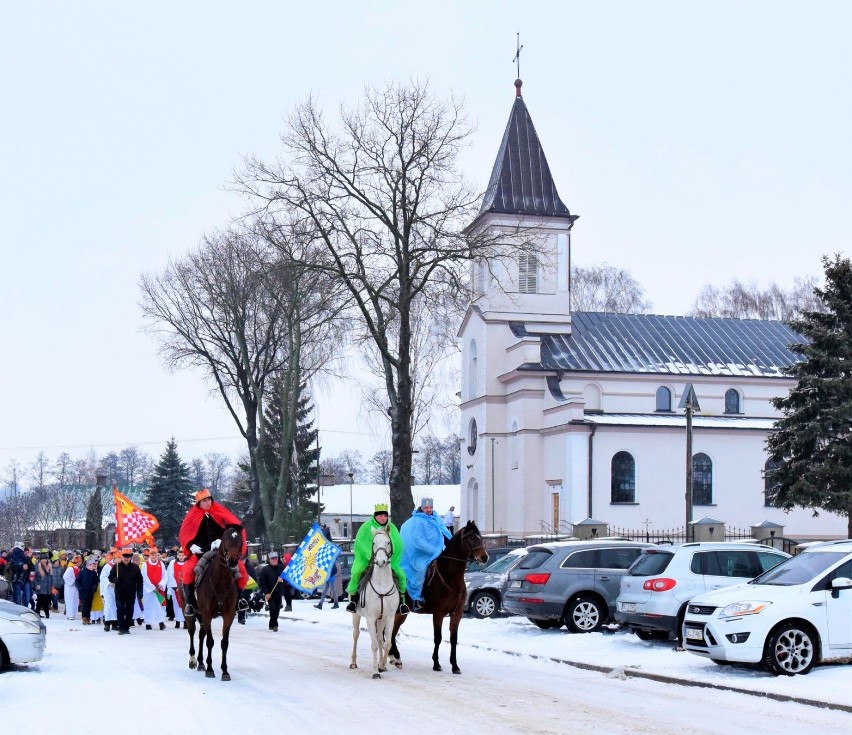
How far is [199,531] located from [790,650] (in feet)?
25.5

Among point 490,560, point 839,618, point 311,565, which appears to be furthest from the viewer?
point 490,560

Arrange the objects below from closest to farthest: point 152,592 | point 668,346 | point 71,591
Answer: point 152,592
point 71,591
point 668,346

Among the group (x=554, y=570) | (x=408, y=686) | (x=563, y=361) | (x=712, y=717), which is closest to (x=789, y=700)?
(x=712, y=717)

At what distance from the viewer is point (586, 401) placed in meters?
58.0

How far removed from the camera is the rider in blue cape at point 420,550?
49.4 feet

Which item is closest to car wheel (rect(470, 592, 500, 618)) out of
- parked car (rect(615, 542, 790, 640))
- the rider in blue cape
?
parked car (rect(615, 542, 790, 640))

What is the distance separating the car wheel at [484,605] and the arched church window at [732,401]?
37159 mm

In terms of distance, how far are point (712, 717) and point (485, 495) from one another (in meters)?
48.0

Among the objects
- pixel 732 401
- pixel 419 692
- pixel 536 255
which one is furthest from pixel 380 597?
pixel 732 401

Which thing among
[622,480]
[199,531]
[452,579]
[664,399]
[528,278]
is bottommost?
[452,579]

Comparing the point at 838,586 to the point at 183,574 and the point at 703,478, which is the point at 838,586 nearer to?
the point at 183,574

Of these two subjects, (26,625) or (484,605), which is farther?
(484,605)

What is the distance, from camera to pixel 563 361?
5784cm

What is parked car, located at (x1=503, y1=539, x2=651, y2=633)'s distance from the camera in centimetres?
2016
